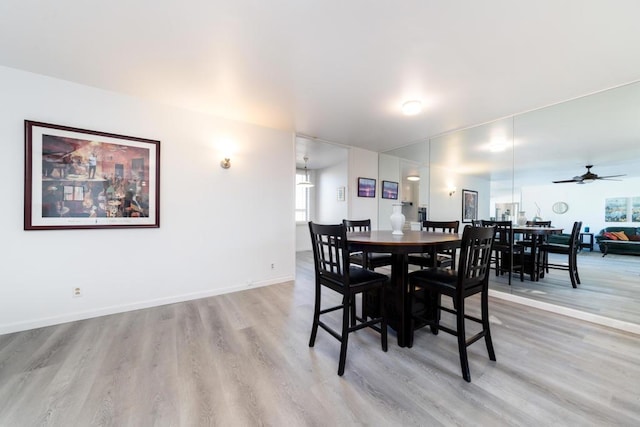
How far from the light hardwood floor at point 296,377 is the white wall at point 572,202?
4.75ft

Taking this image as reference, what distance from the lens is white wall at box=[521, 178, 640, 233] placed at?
3.04m

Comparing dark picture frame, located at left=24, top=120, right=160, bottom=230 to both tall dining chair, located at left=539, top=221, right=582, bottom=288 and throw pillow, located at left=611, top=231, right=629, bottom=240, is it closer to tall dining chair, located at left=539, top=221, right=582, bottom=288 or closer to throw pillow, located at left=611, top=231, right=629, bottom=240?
tall dining chair, located at left=539, top=221, right=582, bottom=288

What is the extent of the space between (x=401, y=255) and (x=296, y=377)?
120 cm

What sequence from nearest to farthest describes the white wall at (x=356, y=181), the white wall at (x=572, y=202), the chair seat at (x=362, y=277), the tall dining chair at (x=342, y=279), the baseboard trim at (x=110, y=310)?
the tall dining chair at (x=342, y=279), the chair seat at (x=362, y=277), the baseboard trim at (x=110, y=310), the white wall at (x=572, y=202), the white wall at (x=356, y=181)

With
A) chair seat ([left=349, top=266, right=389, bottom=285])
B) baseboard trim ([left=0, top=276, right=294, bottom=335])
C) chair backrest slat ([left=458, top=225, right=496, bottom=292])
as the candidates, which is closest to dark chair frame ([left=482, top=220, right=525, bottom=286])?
chair backrest slat ([left=458, top=225, right=496, bottom=292])

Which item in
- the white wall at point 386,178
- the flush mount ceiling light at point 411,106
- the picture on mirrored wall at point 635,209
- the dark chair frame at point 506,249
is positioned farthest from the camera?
the white wall at point 386,178

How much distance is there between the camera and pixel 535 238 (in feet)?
11.6

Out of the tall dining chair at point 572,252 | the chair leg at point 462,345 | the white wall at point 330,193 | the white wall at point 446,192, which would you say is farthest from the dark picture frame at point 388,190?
the chair leg at point 462,345

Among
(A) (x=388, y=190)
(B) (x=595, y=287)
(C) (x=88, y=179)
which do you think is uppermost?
(A) (x=388, y=190)

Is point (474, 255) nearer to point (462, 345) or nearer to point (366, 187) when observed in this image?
point (462, 345)

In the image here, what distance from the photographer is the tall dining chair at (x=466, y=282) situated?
158 centimetres

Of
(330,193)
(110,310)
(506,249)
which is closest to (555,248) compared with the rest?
(506,249)

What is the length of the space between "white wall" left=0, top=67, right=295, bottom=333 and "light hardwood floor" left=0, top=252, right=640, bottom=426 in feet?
1.25

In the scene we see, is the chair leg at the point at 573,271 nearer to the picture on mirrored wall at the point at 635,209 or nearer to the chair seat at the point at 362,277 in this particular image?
Answer: the picture on mirrored wall at the point at 635,209
